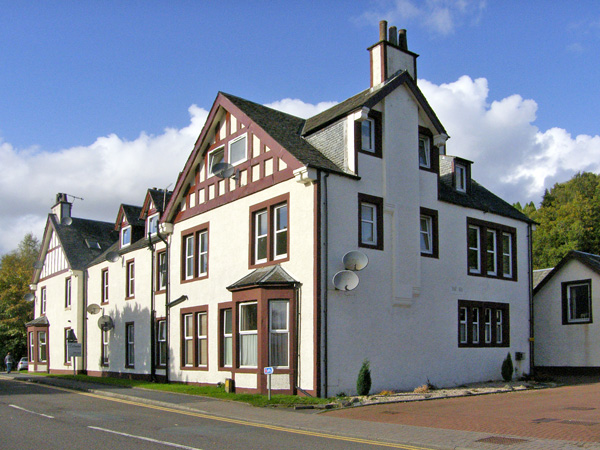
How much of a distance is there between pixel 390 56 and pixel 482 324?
10.5 metres

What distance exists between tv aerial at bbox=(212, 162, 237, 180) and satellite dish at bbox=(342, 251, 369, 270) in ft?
20.8

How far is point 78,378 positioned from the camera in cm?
3114

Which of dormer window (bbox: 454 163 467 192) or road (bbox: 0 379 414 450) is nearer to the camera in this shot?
road (bbox: 0 379 414 450)

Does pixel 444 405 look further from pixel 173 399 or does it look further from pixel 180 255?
pixel 180 255

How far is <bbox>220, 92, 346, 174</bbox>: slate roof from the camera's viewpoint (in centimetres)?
2002

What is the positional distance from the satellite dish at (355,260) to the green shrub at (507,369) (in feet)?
30.1

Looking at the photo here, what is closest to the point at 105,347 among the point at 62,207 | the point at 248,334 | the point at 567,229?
the point at 62,207

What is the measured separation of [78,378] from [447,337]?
1847 centimetres

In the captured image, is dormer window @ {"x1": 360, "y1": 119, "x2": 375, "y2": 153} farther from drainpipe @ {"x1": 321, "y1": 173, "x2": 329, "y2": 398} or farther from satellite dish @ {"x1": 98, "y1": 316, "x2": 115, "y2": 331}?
satellite dish @ {"x1": 98, "y1": 316, "x2": 115, "y2": 331}

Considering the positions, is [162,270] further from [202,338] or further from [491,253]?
[491,253]

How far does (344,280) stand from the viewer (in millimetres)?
18641

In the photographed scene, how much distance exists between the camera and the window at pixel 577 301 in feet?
91.9

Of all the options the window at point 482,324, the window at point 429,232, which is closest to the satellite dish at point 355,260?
the window at point 429,232

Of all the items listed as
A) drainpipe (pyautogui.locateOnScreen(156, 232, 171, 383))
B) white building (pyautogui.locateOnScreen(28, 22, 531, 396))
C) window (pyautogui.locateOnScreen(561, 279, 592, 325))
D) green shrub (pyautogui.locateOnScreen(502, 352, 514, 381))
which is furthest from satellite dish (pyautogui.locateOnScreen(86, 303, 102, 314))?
window (pyautogui.locateOnScreen(561, 279, 592, 325))
